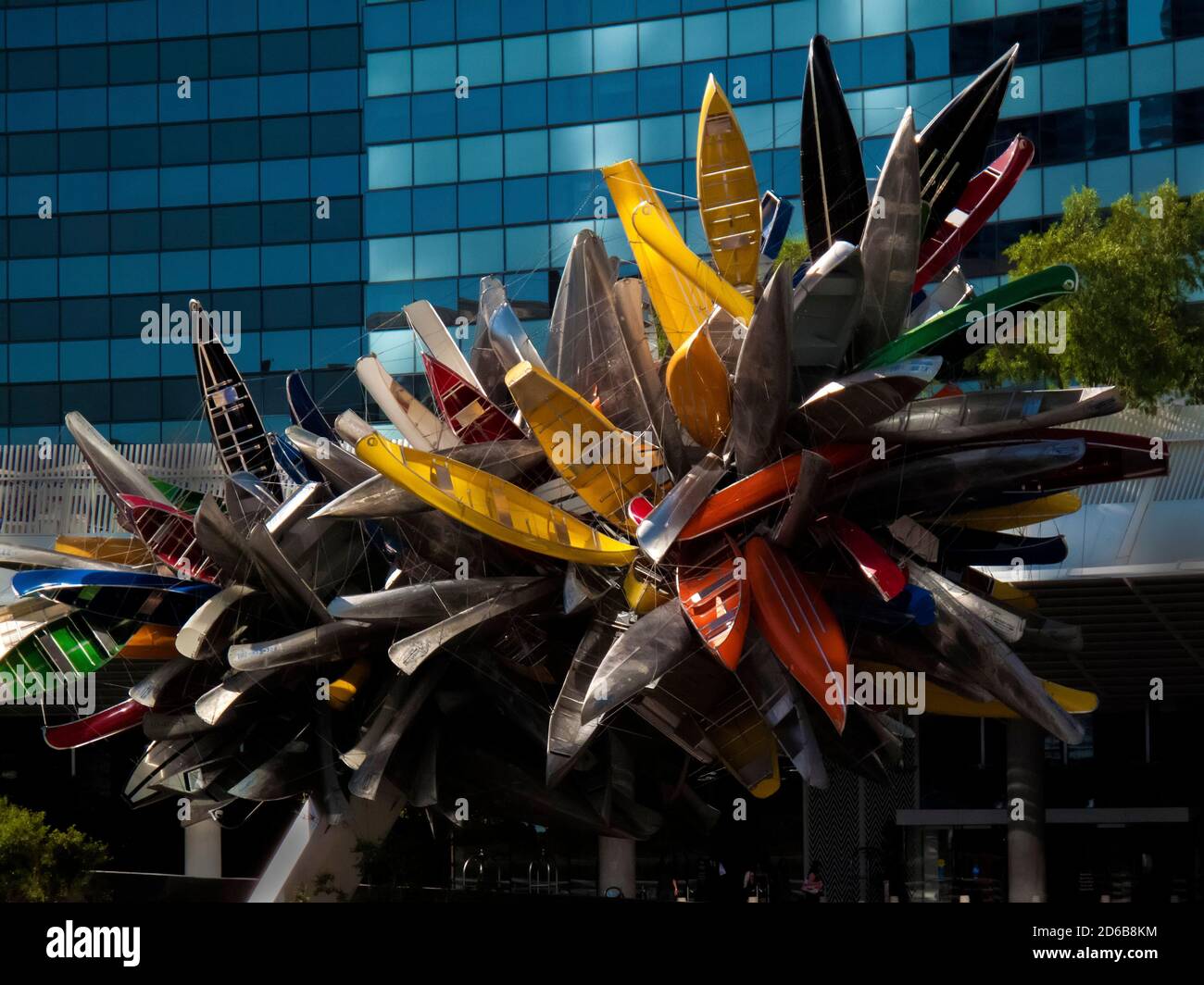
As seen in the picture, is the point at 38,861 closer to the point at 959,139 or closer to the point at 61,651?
the point at 61,651

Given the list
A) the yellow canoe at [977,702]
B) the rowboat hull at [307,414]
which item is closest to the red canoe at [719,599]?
the yellow canoe at [977,702]

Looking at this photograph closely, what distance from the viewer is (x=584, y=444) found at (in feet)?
67.8

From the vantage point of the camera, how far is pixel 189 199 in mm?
71750

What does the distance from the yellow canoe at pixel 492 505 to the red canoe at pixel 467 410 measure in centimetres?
169

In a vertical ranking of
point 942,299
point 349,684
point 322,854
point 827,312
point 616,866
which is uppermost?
point 942,299

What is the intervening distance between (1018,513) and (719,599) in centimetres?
583

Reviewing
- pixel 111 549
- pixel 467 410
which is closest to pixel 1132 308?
pixel 467 410

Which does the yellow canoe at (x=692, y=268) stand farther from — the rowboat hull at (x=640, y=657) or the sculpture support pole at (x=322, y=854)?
the sculpture support pole at (x=322, y=854)

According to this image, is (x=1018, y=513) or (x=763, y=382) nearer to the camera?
(x=763, y=382)

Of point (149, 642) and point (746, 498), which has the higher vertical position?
point (746, 498)

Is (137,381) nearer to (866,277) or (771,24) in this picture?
(771,24)

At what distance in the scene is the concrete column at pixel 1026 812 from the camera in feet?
121

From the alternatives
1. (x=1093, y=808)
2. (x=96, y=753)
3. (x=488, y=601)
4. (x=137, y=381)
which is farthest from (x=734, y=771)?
(x=137, y=381)
